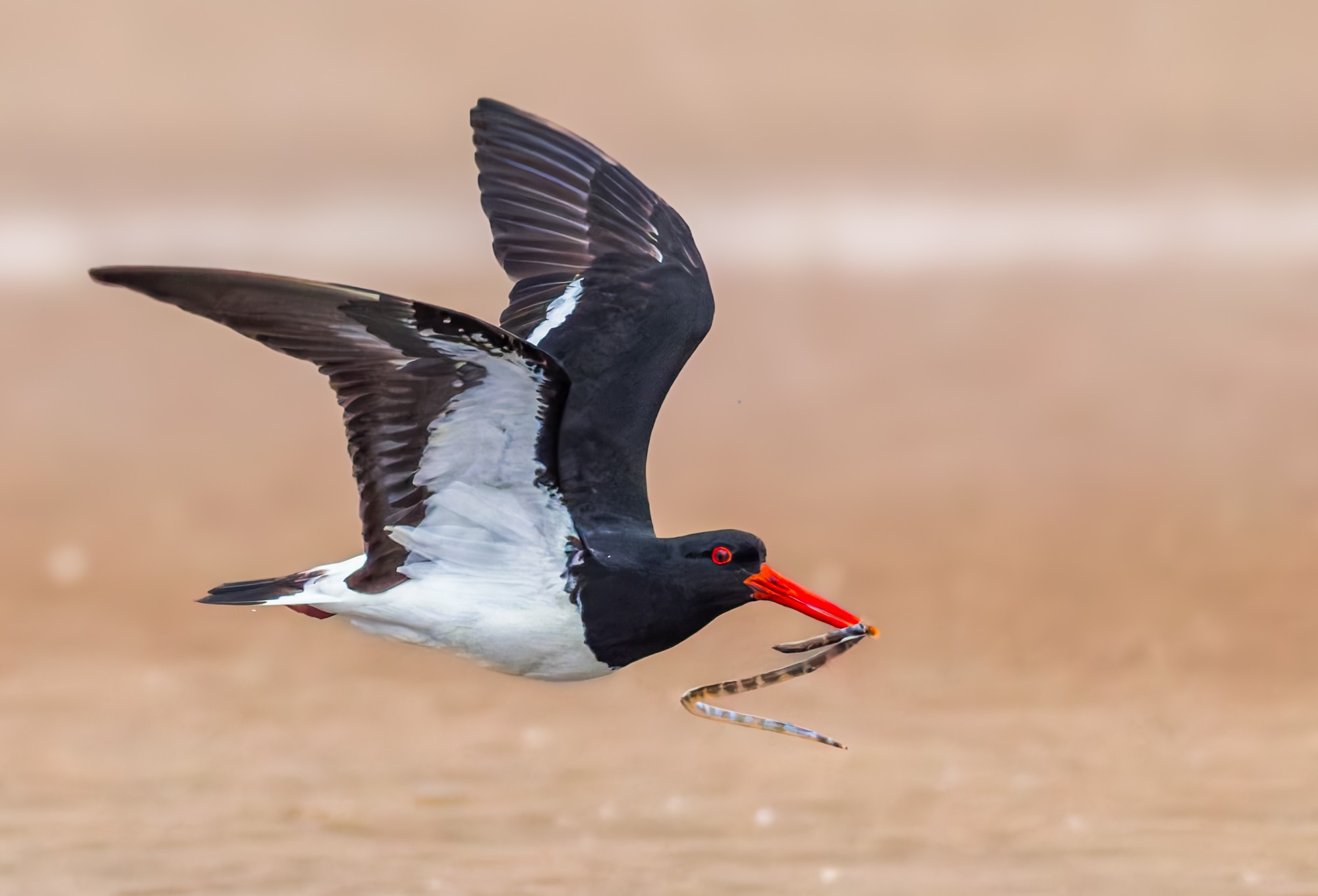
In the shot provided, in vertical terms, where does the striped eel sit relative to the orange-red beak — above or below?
→ below

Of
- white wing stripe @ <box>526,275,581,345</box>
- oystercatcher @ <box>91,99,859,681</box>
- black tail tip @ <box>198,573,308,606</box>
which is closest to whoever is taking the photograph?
oystercatcher @ <box>91,99,859,681</box>

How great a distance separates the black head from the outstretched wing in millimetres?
282

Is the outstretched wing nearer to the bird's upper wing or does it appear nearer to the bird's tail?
the bird's tail

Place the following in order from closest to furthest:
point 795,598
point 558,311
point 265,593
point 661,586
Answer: point 265,593
point 661,586
point 795,598
point 558,311

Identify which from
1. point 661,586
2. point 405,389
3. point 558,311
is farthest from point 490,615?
point 558,311

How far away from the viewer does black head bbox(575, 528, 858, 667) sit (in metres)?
5.83

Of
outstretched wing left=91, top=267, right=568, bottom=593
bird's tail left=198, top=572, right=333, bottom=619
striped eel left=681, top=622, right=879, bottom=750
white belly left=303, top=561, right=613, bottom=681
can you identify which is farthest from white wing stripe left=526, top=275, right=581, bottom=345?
striped eel left=681, top=622, right=879, bottom=750

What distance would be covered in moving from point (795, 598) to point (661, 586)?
445mm

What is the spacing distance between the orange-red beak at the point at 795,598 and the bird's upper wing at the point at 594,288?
0.46m

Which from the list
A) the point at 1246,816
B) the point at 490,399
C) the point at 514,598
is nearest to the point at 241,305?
the point at 490,399

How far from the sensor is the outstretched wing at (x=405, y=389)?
16.5ft

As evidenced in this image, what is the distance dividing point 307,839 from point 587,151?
369 cm

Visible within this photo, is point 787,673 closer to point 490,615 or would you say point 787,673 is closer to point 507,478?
point 490,615

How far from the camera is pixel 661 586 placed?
586cm
